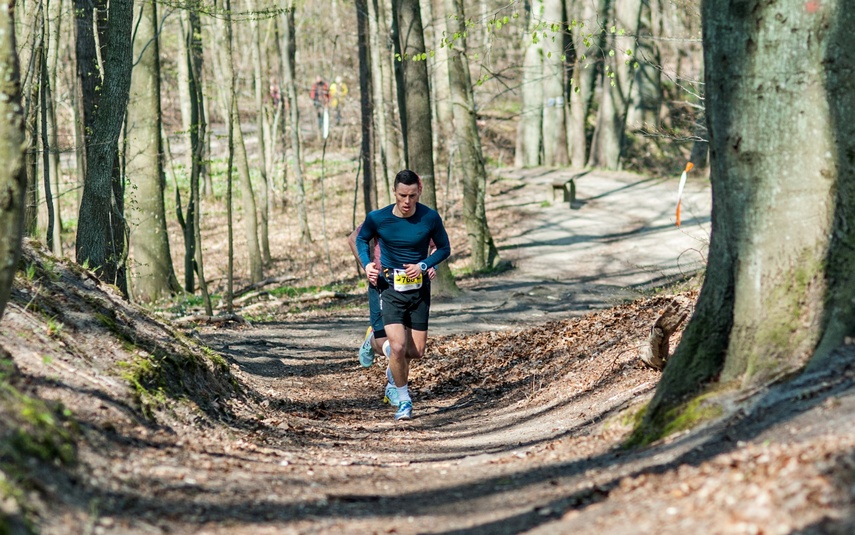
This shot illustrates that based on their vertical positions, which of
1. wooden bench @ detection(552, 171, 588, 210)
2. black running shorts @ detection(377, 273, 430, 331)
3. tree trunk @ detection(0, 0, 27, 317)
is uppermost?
tree trunk @ detection(0, 0, 27, 317)

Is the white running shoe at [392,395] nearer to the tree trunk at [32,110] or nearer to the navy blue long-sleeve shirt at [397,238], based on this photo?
the navy blue long-sleeve shirt at [397,238]

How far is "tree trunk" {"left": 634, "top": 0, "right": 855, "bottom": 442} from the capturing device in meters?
5.73

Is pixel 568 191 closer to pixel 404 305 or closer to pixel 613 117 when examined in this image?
pixel 613 117

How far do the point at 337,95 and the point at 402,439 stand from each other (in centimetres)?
3245

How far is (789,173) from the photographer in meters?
5.75

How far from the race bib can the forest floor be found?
1.32 metres

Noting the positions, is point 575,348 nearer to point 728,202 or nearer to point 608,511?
point 728,202

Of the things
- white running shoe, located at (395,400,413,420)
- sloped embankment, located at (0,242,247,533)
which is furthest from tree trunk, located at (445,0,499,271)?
sloped embankment, located at (0,242,247,533)

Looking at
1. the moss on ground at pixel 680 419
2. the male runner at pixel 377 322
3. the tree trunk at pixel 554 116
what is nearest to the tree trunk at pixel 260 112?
the tree trunk at pixel 554 116

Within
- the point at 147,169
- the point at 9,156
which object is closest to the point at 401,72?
the point at 147,169

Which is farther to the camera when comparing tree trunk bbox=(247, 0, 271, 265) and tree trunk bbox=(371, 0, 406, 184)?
tree trunk bbox=(247, 0, 271, 265)

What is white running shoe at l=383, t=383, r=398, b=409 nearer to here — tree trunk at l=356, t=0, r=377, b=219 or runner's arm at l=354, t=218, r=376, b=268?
runner's arm at l=354, t=218, r=376, b=268

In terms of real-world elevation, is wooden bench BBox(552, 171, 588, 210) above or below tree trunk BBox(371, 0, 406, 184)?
below

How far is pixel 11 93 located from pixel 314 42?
51136 mm
